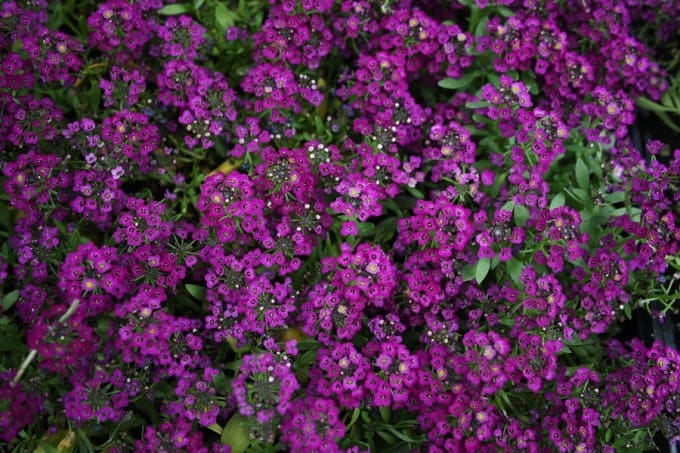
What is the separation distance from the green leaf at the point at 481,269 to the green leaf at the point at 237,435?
1.18 meters

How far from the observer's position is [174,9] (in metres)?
3.69

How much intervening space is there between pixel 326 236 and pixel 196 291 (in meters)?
0.69

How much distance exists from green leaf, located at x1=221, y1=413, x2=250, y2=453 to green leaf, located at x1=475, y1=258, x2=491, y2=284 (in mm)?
1181

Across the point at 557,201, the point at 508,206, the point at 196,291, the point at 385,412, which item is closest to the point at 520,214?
the point at 508,206

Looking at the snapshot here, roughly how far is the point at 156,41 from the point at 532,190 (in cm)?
216

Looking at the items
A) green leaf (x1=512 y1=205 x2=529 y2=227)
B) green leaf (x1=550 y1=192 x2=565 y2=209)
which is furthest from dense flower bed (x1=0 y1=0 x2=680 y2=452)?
green leaf (x1=550 y1=192 x2=565 y2=209)

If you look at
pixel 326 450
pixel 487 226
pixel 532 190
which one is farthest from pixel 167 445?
pixel 532 190

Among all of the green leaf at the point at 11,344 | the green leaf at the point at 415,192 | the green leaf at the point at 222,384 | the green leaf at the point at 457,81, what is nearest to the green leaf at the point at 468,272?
the green leaf at the point at 415,192

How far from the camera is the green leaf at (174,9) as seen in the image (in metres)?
3.68

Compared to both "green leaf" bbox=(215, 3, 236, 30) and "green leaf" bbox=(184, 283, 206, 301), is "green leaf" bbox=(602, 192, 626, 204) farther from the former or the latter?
"green leaf" bbox=(215, 3, 236, 30)

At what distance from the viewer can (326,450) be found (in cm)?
262

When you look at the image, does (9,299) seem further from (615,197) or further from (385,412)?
(615,197)

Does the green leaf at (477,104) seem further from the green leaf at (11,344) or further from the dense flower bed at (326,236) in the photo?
the green leaf at (11,344)

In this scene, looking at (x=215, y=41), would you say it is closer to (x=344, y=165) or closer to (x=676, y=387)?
(x=344, y=165)
